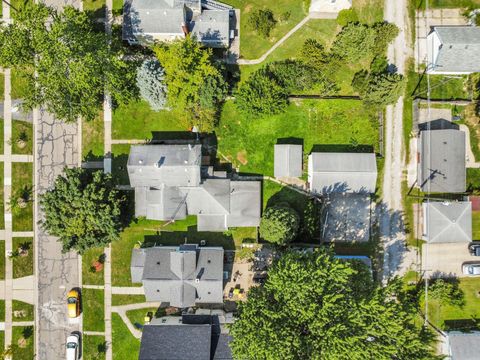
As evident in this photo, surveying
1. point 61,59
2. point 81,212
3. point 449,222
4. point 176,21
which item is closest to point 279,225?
point 449,222

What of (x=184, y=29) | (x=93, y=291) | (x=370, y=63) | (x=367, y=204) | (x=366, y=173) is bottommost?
(x=93, y=291)

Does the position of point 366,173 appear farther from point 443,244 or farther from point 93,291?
point 93,291

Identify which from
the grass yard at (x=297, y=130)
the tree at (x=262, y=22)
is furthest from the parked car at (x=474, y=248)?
the tree at (x=262, y=22)

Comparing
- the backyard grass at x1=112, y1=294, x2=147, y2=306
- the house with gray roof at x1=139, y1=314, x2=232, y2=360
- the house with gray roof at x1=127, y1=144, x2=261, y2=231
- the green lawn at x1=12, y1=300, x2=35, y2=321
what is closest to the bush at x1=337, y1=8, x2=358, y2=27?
the house with gray roof at x1=127, y1=144, x2=261, y2=231

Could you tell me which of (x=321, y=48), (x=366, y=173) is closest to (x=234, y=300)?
(x=366, y=173)

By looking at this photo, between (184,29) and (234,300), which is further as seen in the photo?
(234,300)

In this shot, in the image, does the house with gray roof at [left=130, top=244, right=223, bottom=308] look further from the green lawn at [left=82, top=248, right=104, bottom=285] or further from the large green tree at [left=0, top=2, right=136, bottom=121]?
the large green tree at [left=0, top=2, right=136, bottom=121]
